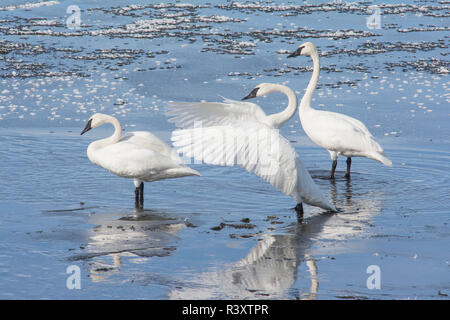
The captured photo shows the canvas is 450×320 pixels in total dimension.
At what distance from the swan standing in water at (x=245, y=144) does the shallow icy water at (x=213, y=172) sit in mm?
444

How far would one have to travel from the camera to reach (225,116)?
30.6ft

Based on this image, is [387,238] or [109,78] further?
[109,78]

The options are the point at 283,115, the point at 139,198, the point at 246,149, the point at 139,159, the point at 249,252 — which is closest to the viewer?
the point at 249,252

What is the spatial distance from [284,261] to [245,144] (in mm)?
1336

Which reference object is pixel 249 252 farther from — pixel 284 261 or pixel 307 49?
pixel 307 49

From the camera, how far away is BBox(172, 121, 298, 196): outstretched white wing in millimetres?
7398

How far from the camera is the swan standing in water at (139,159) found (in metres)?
9.22

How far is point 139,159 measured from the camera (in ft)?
30.2

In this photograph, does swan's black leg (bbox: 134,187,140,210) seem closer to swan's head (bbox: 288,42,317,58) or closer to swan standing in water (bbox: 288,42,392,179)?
swan standing in water (bbox: 288,42,392,179)

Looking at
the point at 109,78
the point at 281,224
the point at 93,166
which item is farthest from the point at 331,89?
the point at 281,224

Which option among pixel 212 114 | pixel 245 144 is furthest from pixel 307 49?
pixel 245 144
